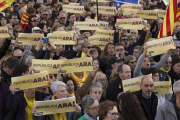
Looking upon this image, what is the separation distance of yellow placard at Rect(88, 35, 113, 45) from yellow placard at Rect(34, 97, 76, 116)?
4.54m

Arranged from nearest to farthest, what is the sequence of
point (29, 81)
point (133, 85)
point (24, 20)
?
point (29, 81)
point (133, 85)
point (24, 20)

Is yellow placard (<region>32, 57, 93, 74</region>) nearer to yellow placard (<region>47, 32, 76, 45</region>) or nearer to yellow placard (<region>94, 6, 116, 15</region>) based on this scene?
yellow placard (<region>47, 32, 76, 45</region>)

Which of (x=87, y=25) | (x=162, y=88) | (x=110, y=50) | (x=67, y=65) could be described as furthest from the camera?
(x=87, y=25)

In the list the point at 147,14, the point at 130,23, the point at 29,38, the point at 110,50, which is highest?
the point at 147,14

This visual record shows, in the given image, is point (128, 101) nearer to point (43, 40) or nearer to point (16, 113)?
point (16, 113)

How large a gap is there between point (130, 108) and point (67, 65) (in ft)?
8.14

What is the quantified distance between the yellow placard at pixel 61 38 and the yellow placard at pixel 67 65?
5.67 ft

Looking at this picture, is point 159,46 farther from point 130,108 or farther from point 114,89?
point 130,108

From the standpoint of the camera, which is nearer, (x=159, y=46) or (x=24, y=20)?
(x=159, y=46)

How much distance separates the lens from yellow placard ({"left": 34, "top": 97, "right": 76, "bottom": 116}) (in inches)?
234

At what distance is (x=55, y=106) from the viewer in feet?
19.6

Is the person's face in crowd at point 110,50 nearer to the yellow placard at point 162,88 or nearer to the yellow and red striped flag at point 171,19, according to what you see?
the yellow and red striped flag at point 171,19

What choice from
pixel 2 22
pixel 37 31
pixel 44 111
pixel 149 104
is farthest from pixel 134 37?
pixel 44 111

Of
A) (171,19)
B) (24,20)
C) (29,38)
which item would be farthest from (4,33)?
(171,19)
